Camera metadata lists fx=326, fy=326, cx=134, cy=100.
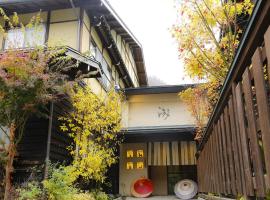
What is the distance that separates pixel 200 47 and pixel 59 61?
12.6 feet

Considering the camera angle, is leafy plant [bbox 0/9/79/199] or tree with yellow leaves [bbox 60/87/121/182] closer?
leafy plant [bbox 0/9/79/199]

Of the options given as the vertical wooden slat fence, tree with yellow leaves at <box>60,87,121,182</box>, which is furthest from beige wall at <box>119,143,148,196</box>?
the vertical wooden slat fence

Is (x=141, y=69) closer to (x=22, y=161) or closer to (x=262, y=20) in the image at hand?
(x=22, y=161)

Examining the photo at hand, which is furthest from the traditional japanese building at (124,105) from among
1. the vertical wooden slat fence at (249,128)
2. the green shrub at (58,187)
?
the vertical wooden slat fence at (249,128)

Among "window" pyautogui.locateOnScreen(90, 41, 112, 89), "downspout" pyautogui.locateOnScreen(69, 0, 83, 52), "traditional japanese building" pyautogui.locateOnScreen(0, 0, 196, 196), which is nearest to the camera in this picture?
"traditional japanese building" pyautogui.locateOnScreen(0, 0, 196, 196)

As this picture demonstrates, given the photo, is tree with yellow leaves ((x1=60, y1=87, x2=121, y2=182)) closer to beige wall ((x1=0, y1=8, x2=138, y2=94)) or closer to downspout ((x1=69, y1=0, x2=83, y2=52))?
downspout ((x1=69, y1=0, x2=83, y2=52))

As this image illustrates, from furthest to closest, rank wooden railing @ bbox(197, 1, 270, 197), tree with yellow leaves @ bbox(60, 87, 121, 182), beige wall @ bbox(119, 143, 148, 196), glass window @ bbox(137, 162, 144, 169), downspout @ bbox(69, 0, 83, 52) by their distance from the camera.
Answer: glass window @ bbox(137, 162, 144, 169) → beige wall @ bbox(119, 143, 148, 196) → downspout @ bbox(69, 0, 83, 52) → tree with yellow leaves @ bbox(60, 87, 121, 182) → wooden railing @ bbox(197, 1, 270, 197)

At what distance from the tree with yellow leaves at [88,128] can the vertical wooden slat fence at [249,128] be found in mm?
7196

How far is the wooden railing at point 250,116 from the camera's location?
192 cm

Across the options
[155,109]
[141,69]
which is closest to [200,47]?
[155,109]

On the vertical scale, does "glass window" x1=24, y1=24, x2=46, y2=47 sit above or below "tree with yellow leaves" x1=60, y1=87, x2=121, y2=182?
above

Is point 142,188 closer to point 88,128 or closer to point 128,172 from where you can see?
point 128,172

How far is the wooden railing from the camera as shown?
1.92 m

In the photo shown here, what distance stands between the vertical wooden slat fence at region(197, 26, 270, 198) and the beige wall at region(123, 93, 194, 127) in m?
14.6
